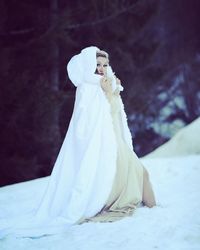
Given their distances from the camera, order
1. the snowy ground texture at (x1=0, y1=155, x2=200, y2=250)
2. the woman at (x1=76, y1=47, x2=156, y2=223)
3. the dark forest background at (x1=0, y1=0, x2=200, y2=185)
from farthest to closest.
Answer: the dark forest background at (x1=0, y1=0, x2=200, y2=185) → the woman at (x1=76, y1=47, x2=156, y2=223) → the snowy ground texture at (x1=0, y1=155, x2=200, y2=250)

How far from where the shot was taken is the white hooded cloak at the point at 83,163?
3.05m

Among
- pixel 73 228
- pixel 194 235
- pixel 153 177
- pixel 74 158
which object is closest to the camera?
pixel 194 235

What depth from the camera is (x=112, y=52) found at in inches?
329

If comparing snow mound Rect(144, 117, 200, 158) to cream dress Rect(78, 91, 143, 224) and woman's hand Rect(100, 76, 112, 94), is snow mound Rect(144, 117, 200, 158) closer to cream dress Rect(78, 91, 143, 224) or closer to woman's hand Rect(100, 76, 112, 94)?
cream dress Rect(78, 91, 143, 224)

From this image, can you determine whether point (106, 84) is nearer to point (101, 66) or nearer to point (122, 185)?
point (101, 66)

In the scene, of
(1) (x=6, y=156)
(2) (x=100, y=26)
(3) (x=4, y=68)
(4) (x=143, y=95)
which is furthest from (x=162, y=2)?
(1) (x=6, y=156)

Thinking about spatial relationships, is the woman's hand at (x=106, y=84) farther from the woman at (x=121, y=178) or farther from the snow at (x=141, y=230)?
the snow at (x=141, y=230)

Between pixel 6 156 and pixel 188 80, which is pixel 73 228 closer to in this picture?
pixel 6 156

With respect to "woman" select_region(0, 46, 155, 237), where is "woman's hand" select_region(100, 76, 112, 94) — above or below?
above

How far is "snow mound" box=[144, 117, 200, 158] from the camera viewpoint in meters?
7.43

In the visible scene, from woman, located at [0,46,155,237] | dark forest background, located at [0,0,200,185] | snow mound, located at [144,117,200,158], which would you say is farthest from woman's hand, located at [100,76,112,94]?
dark forest background, located at [0,0,200,185]

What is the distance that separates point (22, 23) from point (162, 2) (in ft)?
8.67

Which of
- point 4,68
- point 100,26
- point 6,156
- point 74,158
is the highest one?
point 100,26

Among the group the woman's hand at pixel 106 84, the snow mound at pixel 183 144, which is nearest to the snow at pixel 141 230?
the woman's hand at pixel 106 84
